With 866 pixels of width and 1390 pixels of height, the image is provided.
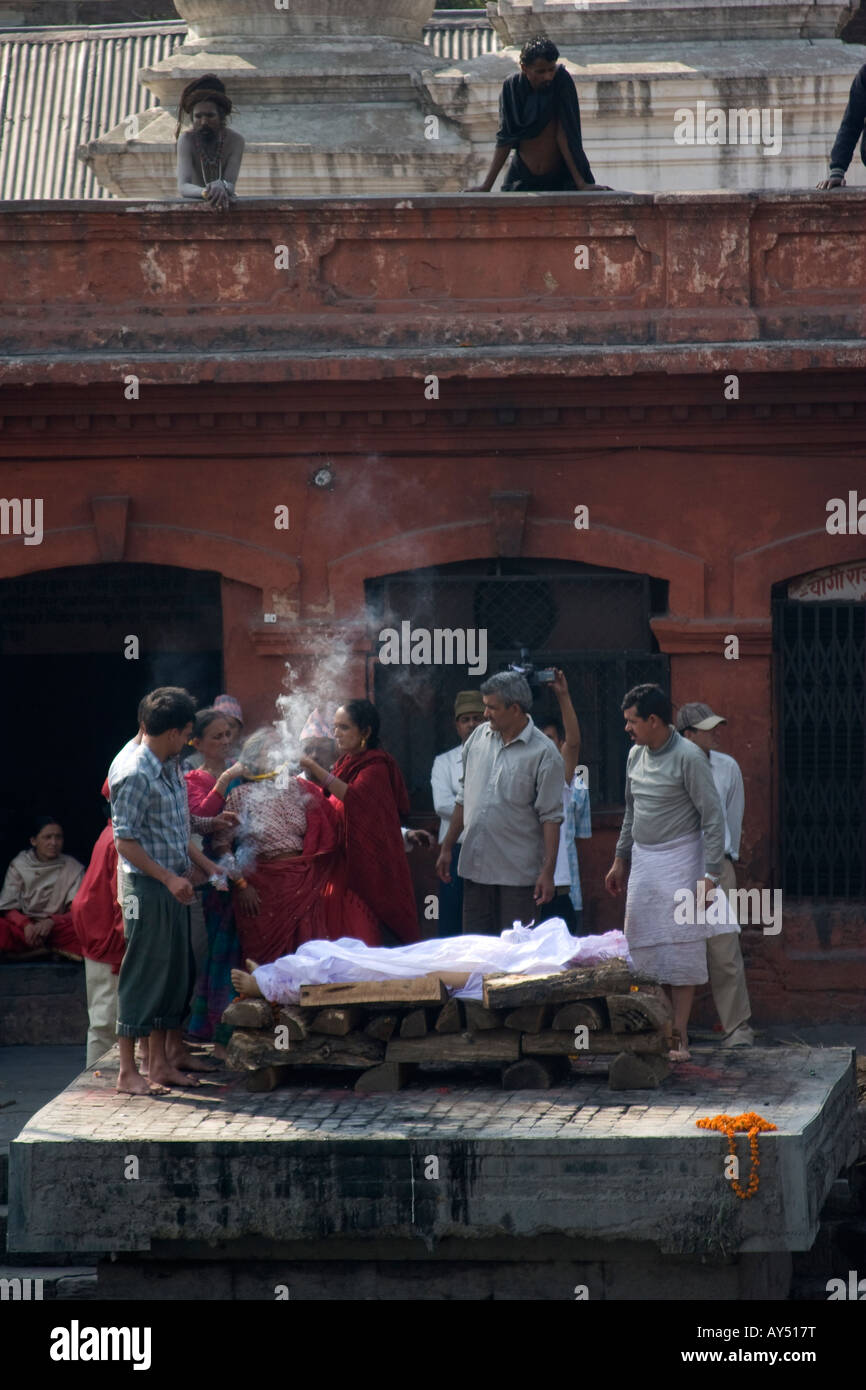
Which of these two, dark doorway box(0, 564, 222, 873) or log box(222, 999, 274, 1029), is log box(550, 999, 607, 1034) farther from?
dark doorway box(0, 564, 222, 873)

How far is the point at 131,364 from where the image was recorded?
10.7 metres

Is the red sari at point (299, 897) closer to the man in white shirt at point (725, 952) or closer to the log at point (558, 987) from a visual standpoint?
the log at point (558, 987)

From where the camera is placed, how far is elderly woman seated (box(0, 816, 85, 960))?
1100 cm

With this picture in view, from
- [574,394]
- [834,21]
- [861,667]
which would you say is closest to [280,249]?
[574,394]

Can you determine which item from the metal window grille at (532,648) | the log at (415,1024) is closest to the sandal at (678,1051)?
the log at (415,1024)

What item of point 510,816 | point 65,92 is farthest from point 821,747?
point 65,92

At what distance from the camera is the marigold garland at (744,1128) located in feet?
21.8

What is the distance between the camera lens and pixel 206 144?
11641mm

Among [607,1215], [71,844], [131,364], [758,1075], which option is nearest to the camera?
[607,1215]

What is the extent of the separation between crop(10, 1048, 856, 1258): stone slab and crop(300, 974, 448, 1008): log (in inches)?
19.0

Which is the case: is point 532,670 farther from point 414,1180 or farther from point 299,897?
point 414,1180

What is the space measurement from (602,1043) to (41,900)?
466 centimetres

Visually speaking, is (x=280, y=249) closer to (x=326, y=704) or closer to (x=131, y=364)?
(x=131, y=364)
